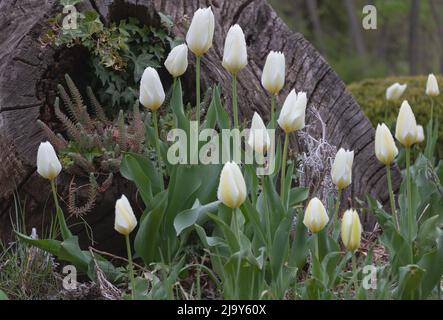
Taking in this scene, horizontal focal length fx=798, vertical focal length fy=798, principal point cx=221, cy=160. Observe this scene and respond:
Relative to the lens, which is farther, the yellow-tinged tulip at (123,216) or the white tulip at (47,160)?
the white tulip at (47,160)

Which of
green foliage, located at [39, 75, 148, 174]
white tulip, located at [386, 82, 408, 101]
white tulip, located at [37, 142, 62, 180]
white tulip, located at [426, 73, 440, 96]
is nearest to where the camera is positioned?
white tulip, located at [37, 142, 62, 180]

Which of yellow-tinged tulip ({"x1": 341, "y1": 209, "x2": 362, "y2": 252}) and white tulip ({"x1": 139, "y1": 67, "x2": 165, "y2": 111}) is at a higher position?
white tulip ({"x1": 139, "y1": 67, "x2": 165, "y2": 111})

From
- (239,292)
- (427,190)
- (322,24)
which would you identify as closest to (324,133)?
(427,190)

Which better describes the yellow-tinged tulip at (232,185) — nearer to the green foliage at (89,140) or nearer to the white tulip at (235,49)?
the white tulip at (235,49)

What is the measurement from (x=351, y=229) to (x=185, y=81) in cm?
162

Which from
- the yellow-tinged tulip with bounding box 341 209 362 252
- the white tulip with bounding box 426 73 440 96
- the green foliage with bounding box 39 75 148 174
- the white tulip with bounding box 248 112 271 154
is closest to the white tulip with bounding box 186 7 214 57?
the white tulip with bounding box 248 112 271 154

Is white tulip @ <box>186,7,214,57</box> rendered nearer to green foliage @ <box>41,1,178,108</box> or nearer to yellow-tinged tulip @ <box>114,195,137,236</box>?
yellow-tinged tulip @ <box>114,195,137,236</box>

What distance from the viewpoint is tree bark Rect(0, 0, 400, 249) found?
3619 mm

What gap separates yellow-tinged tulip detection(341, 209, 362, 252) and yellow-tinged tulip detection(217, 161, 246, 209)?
362 millimetres

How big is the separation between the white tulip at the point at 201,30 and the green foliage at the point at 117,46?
97 centimetres

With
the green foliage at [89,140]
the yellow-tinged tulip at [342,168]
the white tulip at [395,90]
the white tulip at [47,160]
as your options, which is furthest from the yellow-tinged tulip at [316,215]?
the white tulip at [395,90]

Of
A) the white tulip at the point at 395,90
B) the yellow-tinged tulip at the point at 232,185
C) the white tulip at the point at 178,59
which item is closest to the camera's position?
the yellow-tinged tulip at the point at 232,185

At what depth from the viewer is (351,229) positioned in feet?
8.63

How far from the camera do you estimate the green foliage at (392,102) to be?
585 cm
